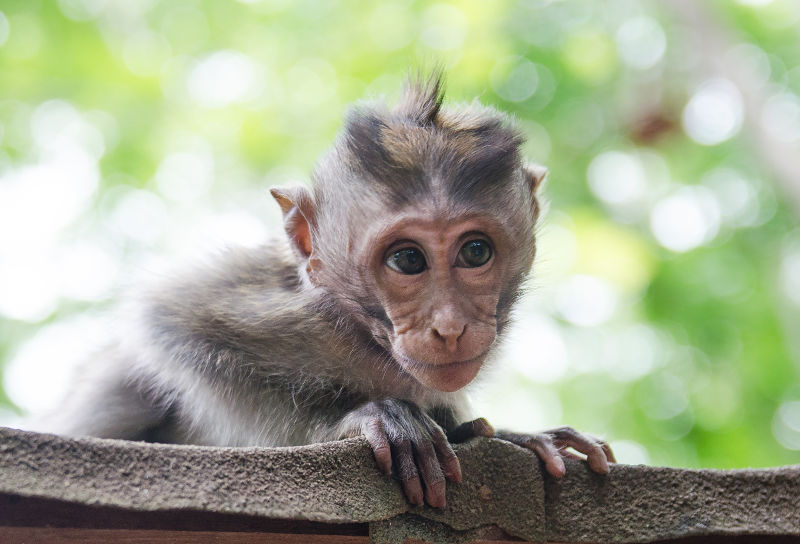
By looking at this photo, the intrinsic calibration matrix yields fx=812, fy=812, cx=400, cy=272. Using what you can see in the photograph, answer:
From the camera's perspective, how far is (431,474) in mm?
1954

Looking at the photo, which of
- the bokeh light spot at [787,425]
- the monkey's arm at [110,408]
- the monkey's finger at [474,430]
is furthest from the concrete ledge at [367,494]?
the bokeh light spot at [787,425]

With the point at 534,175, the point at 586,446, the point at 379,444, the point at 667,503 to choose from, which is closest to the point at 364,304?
the point at 379,444

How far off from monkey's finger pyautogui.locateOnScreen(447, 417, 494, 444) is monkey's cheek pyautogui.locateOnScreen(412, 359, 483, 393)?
0.12 metres

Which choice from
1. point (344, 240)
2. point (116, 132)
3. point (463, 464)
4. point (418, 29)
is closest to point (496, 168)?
point (344, 240)

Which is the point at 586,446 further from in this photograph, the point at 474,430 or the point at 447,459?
the point at 447,459

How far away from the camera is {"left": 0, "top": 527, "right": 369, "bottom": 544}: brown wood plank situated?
1570mm

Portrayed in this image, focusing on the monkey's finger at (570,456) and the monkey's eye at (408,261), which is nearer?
the monkey's finger at (570,456)

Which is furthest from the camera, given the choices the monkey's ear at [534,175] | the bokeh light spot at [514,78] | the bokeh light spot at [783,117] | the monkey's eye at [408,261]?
the bokeh light spot at [514,78]

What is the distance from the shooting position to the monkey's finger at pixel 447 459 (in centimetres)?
199

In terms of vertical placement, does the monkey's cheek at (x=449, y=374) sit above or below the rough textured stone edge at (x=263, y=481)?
above

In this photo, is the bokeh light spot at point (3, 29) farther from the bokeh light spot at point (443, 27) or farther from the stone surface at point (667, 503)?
the stone surface at point (667, 503)

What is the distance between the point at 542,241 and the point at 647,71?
450 cm

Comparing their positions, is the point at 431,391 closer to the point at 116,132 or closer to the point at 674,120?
the point at 674,120

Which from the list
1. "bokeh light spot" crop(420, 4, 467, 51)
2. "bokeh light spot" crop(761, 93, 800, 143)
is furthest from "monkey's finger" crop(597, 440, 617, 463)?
"bokeh light spot" crop(420, 4, 467, 51)
